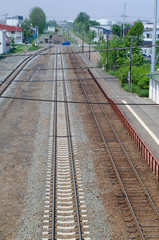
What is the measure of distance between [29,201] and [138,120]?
14.1 metres

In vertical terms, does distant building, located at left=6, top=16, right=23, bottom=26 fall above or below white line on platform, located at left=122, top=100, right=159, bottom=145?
above

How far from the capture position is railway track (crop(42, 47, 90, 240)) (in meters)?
10.8

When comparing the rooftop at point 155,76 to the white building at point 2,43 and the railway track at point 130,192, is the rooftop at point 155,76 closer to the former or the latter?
the railway track at point 130,192

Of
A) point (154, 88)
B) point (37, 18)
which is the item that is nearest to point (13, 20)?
point (37, 18)

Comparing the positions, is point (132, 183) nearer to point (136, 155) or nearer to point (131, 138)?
point (136, 155)

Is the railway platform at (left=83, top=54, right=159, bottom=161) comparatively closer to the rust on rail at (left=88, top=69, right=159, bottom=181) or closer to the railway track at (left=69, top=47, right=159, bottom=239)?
the rust on rail at (left=88, top=69, right=159, bottom=181)

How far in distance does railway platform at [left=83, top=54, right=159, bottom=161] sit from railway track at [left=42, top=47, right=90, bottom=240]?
469 centimetres

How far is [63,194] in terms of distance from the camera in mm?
13430

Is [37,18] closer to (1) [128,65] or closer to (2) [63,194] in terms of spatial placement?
(1) [128,65]

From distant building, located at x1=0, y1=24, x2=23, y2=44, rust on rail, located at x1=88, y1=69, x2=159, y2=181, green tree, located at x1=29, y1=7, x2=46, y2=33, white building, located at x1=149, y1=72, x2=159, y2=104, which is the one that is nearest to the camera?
rust on rail, located at x1=88, y1=69, x2=159, y2=181

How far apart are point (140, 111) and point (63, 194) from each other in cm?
1600

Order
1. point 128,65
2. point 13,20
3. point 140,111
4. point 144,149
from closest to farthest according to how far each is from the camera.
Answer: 1. point 144,149
2. point 140,111
3. point 128,65
4. point 13,20

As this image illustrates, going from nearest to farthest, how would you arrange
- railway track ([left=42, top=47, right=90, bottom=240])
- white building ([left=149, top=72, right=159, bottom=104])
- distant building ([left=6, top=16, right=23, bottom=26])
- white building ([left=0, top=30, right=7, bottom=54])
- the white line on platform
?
1. railway track ([left=42, top=47, right=90, bottom=240])
2. the white line on platform
3. white building ([left=149, top=72, right=159, bottom=104])
4. white building ([left=0, top=30, right=7, bottom=54])
5. distant building ([left=6, top=16, right=23, bottom=26])

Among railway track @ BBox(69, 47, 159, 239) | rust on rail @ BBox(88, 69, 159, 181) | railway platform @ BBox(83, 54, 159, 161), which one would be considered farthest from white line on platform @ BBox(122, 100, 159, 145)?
railway track @ BBox(69, 47, 159, 239)
